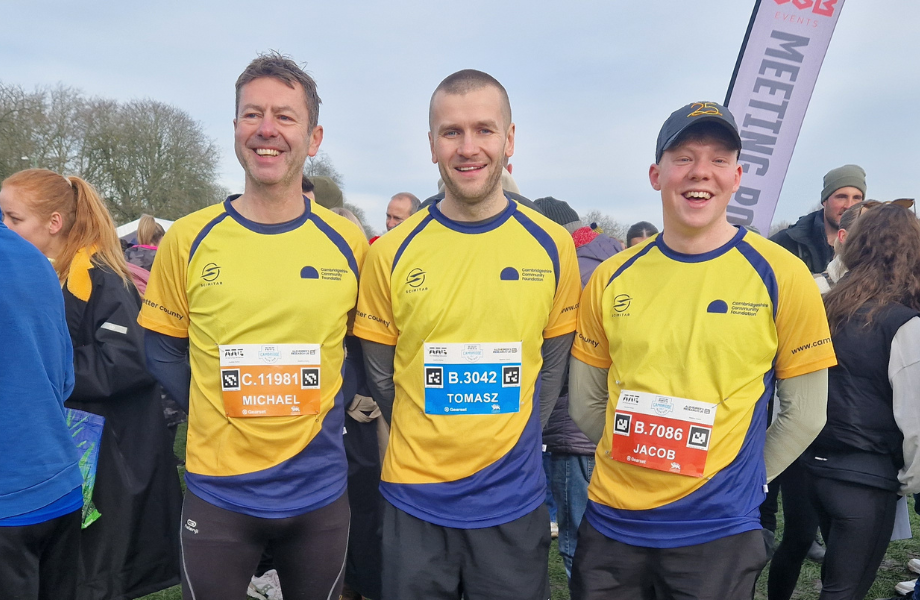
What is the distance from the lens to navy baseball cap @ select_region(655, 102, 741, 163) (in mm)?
2203

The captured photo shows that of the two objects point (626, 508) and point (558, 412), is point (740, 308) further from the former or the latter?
→ point (558, 412)

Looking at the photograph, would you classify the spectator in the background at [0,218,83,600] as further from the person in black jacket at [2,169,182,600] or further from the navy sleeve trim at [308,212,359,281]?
the navy sleeve trim at [308,212,359,281]

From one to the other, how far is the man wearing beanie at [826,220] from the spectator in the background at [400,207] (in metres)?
3.15

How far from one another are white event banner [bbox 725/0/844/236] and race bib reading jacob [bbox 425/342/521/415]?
15.6 feet

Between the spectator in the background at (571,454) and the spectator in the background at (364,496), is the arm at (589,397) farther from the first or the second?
the spectator in the background at (364,496)

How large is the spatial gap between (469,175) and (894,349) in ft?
6.65

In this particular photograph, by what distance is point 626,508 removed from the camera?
2154 millimetres

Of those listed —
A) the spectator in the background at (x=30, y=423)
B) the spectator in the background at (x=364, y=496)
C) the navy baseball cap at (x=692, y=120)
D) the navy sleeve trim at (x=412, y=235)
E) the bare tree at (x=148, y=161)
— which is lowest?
the bare tree at (x=148, y=161)

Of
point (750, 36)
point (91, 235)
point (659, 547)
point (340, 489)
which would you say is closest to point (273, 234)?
point (340, 489)

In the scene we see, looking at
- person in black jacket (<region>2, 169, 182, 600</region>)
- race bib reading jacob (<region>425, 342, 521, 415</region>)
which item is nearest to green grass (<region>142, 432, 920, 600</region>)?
person in black jacket (<region>2, 169, 182, 600</region>)

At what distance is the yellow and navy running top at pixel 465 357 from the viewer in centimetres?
222

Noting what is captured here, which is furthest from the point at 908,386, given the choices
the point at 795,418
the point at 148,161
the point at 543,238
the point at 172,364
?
the point at 148,161

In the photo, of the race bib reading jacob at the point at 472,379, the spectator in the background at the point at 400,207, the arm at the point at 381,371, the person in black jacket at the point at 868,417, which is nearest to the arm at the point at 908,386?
the person in black jacket at the point at 868,417

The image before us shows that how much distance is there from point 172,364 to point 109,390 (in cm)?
65
